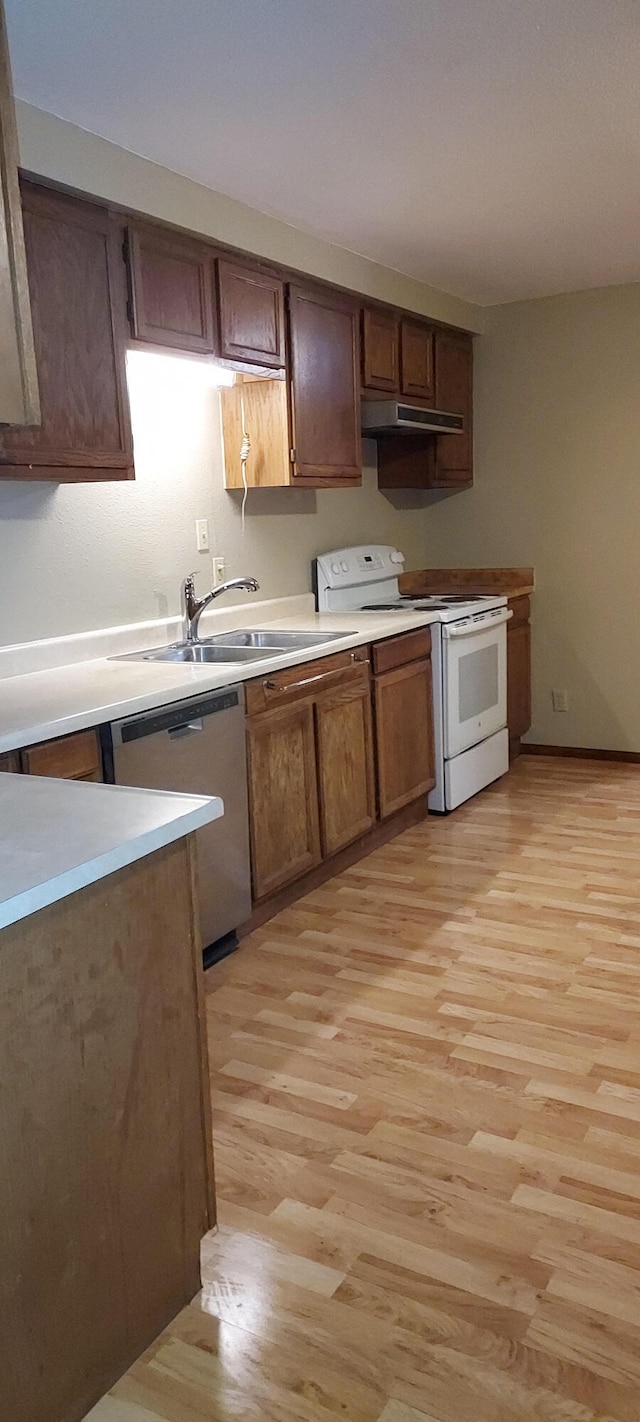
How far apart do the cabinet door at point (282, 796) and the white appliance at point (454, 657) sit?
1.00m

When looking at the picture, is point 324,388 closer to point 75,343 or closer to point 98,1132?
point 75,343

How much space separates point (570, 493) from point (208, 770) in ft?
9.83

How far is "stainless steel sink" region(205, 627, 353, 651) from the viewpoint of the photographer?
3.55 metres

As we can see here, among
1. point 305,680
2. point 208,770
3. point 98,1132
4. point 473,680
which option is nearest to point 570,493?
point 473,680

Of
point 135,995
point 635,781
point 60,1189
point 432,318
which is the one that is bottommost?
point 635,781

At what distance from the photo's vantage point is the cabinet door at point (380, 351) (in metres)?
4.12

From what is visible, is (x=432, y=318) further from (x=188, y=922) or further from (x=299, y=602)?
(x=188, y=922)

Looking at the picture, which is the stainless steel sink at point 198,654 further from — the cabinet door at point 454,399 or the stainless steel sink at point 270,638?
the cabinet door at point 454,399

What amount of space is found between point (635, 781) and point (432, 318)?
231cm

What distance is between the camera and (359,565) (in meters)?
4.61

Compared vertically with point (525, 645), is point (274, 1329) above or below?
below

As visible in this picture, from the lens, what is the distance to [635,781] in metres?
4.74

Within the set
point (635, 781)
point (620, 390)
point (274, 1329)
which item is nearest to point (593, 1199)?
point (274, 1329)

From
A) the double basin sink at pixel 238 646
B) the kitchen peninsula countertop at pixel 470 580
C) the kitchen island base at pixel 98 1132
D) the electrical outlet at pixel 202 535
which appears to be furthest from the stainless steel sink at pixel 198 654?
the kitchen peninsula countertop at pixel 470 580
